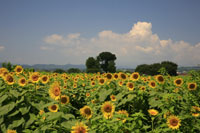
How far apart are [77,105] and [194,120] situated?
4.64 m

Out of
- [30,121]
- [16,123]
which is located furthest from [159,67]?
[16,123]

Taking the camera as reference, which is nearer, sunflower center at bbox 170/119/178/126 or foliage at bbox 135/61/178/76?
sunflower center at bbox 170/119/178/126

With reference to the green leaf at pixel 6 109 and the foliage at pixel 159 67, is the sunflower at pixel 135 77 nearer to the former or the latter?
the green leaf at pixel 6 109

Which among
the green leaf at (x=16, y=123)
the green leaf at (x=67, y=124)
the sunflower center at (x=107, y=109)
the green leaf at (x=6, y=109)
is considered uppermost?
the sunflower center at (x=107, y=109)

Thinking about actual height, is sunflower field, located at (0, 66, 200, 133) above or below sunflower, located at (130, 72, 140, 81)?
below

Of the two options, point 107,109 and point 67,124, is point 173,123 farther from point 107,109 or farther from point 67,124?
point 67,124

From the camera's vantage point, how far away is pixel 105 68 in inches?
3199

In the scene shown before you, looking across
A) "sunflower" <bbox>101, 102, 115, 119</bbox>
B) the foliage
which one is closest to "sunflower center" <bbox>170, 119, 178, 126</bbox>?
"sunflower" <bbox>101, 102, 115, 119</bbox>

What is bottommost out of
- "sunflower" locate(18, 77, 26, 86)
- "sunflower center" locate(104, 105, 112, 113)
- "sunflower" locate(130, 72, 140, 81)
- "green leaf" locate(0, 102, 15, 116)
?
"green leaf" locate(0, 102, 15, 116)

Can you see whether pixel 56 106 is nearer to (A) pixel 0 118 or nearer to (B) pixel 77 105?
(A) pixel 0 118

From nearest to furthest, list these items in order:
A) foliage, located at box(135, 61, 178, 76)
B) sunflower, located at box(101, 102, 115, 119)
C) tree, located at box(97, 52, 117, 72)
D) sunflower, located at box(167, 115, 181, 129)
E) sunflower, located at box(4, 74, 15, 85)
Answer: sunflower, located at box(101, 102, 115, 119) < sunflower, located at box(167, 115, 181, 129) < sunflower, located at box(4, 74, 15, 85) < foliage, located at box(135, 61, 178, 76) < tree, located at box(97, 52, 117, 72)

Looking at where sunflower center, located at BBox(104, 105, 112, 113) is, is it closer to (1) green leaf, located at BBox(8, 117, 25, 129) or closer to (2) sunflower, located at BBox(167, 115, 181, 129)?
(2) sunflower, located at BBox(167, 115, 181, 129)

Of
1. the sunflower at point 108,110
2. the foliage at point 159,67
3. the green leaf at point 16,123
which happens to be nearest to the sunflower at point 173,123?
the sunflower at point 108,110

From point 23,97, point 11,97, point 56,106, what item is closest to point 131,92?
point 56,106
